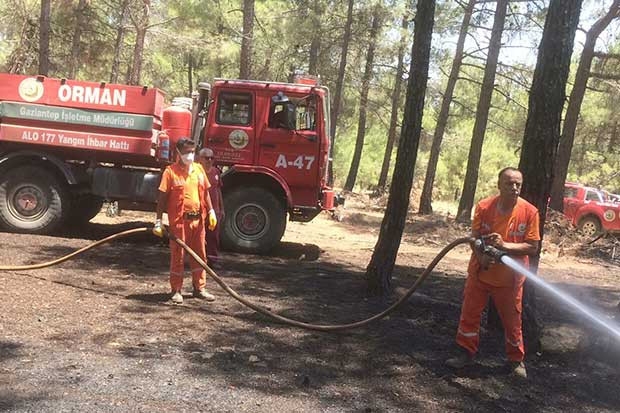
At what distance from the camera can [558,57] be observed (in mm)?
4863

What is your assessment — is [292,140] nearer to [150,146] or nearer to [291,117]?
[291,117]

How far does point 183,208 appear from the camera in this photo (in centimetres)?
570

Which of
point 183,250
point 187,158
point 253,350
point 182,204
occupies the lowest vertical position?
point 253,350

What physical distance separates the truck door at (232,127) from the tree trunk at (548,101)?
483 cm

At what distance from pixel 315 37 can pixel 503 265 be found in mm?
16731

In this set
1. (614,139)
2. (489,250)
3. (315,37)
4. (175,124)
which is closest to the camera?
(489,250)

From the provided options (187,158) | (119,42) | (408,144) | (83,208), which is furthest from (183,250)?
(119,42)

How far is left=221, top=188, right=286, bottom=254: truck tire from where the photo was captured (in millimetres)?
8898

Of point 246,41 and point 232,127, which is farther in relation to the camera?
point 246,41

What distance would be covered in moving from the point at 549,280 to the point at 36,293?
805 centimetres

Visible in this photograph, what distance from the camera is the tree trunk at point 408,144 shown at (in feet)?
20.4

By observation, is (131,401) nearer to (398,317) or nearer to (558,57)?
(398,317)

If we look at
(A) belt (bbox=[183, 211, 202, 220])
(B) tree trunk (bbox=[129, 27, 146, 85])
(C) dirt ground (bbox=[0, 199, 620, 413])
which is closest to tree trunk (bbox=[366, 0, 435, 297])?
(C) dirt ground (bbox=[0, 199, 620, 413])

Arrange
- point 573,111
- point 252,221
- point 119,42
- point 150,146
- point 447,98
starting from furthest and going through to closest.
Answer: point 447,98 → point 119,42 → point 573,111 → point 252,221 → point 150,146
